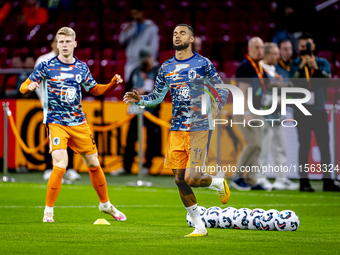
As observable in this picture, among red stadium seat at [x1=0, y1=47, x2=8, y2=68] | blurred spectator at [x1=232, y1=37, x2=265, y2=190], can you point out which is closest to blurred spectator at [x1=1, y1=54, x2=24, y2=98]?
red stadium seat at [x1=0, y1=47, x2=8, y2=68]

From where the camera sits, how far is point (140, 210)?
28.9ft

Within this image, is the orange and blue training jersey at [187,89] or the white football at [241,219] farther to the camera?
the white football at [241,219]

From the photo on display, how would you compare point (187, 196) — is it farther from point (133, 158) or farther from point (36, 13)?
point (36, 13)

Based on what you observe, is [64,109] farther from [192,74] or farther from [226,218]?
[226,218]

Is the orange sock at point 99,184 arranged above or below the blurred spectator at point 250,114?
below

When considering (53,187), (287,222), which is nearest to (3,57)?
(53,187)

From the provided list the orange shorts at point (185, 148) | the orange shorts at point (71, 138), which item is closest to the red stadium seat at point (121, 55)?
the orange shorts at point (71, 138)

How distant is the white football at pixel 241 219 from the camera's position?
6.86m

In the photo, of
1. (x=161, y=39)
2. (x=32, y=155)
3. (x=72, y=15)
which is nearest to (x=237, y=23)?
(x=161, y=39)

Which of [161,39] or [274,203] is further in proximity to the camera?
[161,39]

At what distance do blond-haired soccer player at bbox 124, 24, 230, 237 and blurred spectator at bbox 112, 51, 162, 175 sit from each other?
23.0 feet

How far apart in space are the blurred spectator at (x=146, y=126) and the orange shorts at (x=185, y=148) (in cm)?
717

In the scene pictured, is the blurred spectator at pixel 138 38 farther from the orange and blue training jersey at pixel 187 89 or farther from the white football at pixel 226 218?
the orange and blue training jersey at pixel 187 89

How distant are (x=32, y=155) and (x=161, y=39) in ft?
17.9
